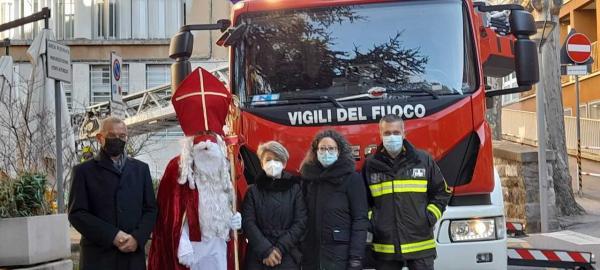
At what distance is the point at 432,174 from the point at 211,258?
5.86 ft

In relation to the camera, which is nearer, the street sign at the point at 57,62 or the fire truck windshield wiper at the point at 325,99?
the fire truck windshield wiper at the point at 325,99

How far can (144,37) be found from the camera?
28.2 m

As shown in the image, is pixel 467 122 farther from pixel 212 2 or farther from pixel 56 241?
pixel 212 2

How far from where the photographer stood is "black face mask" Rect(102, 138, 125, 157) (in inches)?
211

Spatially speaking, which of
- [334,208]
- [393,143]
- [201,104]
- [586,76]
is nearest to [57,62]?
[201,104]

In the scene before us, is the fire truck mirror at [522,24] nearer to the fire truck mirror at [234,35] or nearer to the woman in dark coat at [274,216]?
the fire truck mirror at [234,35]

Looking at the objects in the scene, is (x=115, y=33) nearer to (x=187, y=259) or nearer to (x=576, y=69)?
(x=576, y=69)

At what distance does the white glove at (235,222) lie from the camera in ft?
18.0

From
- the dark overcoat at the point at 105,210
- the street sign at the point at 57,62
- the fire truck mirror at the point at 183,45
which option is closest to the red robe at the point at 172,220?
the dark overcoat at the point at 105,210

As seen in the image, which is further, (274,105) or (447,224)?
(274,105)

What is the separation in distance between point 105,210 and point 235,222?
940mm

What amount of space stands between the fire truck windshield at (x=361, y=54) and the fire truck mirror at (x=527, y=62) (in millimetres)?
441

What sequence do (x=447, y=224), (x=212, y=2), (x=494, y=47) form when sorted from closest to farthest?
(x=447, y=224), (x=494, y=47), (x=212, y=2)

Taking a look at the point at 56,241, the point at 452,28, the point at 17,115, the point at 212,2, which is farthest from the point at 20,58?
the point at 452,28
